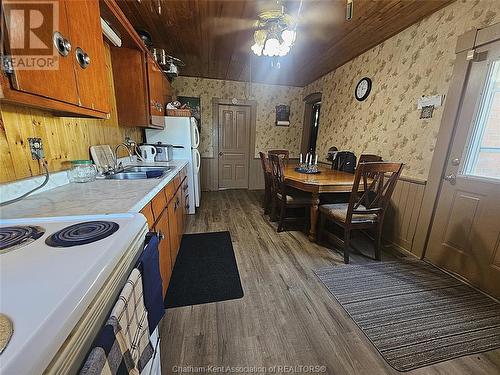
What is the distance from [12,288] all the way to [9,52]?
0.80 metres

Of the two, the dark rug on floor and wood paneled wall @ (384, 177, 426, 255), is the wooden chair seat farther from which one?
the dark rug on floor

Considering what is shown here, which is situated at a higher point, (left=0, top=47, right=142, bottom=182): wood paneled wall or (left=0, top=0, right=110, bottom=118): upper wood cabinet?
(left=0, top=0, right=110, bottom=118): upper wood cabinet

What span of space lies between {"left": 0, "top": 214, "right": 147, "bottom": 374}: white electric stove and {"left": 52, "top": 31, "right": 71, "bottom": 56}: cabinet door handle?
0.75 meters

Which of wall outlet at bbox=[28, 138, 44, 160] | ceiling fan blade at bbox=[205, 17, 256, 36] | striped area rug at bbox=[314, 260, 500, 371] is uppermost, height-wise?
ceiling fan blade at bbox=[205, 17, 256, 36]

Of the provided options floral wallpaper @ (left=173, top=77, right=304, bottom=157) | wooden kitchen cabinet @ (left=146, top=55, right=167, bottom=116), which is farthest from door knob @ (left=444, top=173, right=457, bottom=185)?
floral wallpaper @ (left=173, top=77, right=304, bottom=157)

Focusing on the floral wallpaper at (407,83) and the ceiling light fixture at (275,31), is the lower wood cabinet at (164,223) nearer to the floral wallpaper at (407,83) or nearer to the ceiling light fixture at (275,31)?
the ceiling light fixture at (275,31)

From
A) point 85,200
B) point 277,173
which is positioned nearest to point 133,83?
point 85,200

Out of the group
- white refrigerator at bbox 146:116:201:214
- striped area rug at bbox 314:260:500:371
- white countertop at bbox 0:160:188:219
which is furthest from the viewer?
white refrigerator at bbox 146:116:201:214

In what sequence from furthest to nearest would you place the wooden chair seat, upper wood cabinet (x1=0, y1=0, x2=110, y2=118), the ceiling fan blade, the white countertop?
the ceiling fan blade
the wooden chair seat
the white countertop
upper wood cabinet (x1=0, y1=0, x2=110, y2=118)

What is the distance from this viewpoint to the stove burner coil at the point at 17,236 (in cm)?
59

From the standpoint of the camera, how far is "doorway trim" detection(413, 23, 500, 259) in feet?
5.58

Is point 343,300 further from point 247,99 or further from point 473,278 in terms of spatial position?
point 247,99

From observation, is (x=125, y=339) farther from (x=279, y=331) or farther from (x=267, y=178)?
(x=267, y=178)

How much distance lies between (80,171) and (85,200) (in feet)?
1.81
